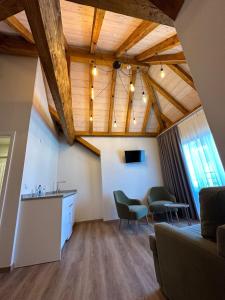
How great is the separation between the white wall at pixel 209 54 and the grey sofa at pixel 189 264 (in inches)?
23.6

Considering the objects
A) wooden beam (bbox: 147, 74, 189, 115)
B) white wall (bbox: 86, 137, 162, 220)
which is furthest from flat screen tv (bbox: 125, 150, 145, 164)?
wooden beam (bbox: 147, 74, 189, 115)

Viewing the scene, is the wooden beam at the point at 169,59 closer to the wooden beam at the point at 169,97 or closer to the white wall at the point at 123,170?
the wooden beam at the point at 169,97

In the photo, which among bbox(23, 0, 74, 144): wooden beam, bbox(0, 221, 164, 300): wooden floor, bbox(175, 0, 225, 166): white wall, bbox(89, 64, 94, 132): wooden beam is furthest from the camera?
bbox(89, 64, 94, 132): wooden beam

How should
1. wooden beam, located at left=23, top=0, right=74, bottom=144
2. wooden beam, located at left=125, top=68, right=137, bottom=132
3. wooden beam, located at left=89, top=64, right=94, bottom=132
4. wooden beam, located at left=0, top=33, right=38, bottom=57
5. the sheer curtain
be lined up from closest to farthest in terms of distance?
1. wooden beam, located at left=23, top=0, right=74, bottom=144
2. wooden beam, located at left=0, top=33, right=38, bottom=57
3. the sheer curtain
4. wooden beam, located at left=89, top=64, right=94, bottom=132
5. wooden beam, located at left=125, top=68, right=137, bottom=132

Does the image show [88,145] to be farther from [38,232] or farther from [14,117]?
[38,232]

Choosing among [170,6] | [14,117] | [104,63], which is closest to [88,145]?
[104,63]

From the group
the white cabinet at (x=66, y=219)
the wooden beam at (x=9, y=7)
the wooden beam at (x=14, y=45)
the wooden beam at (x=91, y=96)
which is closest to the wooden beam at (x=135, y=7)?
the wooden beam at (x=9, y=7)

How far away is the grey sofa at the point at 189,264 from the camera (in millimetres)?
837

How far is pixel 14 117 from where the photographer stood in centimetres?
255

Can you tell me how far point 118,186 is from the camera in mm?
4824

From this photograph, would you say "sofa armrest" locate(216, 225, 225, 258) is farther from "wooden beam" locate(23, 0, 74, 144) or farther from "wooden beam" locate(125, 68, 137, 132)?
"wooden beam" locate(125, 68, 137, 132)

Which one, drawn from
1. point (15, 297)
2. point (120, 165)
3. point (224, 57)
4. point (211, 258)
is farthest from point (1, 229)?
point (120, 165)

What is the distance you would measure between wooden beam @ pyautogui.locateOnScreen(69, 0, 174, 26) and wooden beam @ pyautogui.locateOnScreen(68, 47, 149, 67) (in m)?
2.34

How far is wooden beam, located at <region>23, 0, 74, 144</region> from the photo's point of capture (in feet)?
4.44
